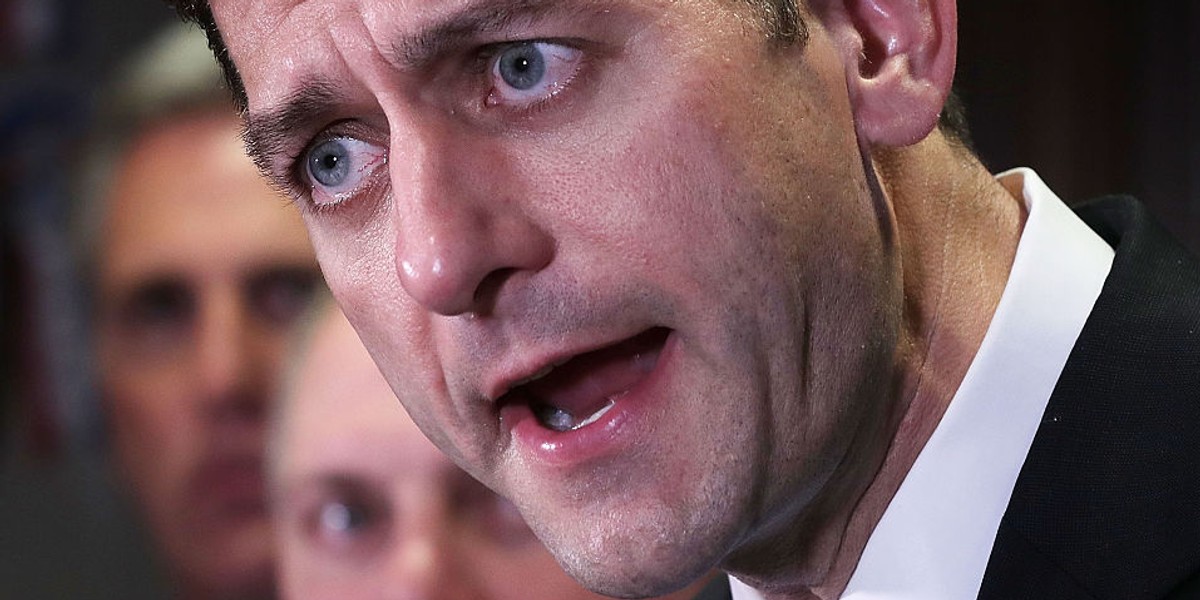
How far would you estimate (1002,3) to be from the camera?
271 cm

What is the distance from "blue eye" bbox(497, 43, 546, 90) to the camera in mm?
1152

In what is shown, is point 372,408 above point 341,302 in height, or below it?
below

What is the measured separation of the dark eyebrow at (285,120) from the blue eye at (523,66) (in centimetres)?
16

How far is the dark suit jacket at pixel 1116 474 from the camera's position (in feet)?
3.87

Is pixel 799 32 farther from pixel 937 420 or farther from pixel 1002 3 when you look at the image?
pixel 1002 3

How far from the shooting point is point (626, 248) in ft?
3.68

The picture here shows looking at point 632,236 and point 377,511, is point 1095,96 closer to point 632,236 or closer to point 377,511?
point 377,511

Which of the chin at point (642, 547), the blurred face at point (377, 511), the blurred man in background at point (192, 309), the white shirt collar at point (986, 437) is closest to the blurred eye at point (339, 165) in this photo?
the chin at point (642, 547)

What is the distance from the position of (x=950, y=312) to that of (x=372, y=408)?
992 mm

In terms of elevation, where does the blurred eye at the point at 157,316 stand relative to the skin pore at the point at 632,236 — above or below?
below

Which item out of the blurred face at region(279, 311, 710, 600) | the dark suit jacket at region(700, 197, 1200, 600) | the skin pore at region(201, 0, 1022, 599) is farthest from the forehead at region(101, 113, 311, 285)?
the dark suit jacket at region(700, 197, 1200, 600)

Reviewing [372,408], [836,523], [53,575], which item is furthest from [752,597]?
[53,575]

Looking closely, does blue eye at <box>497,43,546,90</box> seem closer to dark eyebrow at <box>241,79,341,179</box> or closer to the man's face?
the man's face

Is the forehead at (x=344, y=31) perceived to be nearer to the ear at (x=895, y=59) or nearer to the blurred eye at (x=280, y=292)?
the ear at (x=895, y=59)
